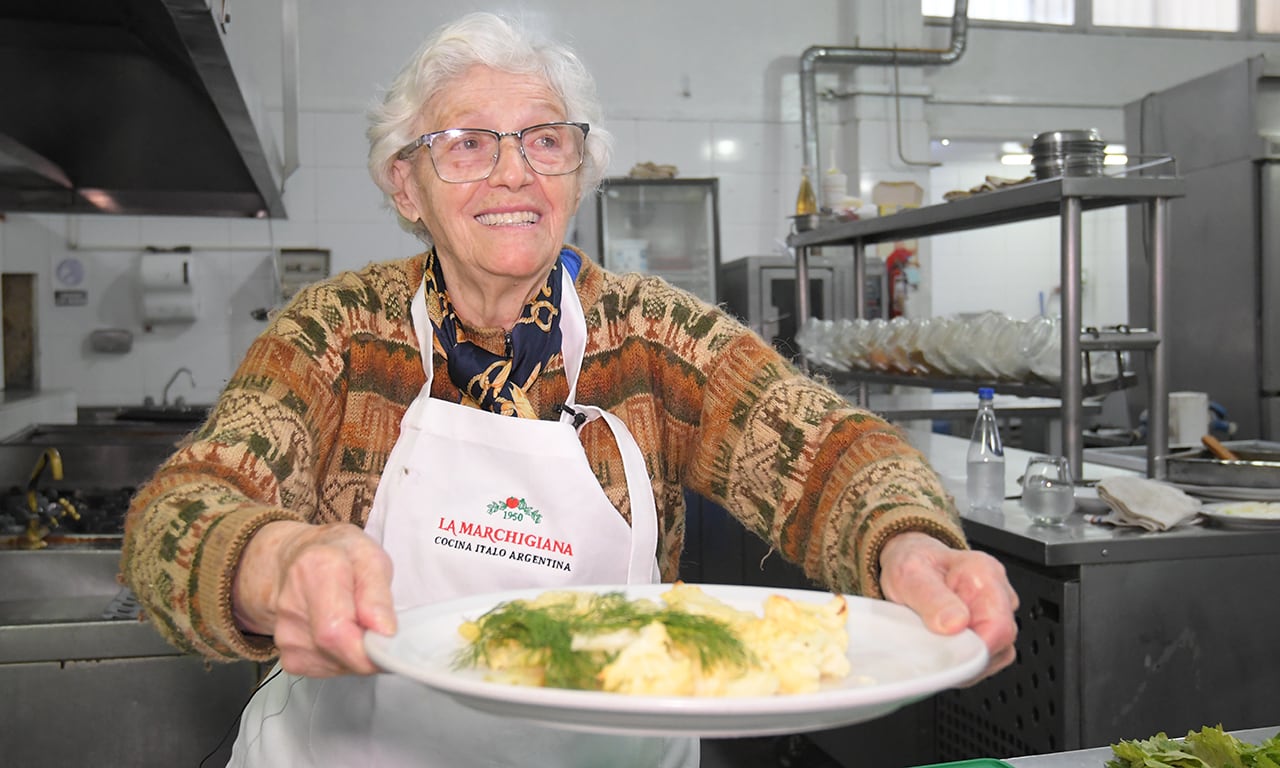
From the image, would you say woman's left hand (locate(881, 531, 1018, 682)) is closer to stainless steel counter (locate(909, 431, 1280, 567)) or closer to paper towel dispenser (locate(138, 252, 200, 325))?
stainless steel counter (locate(909, 431, 1280, 567))

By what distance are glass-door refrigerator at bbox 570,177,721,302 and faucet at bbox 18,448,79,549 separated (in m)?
3.42

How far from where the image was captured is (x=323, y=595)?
850mm

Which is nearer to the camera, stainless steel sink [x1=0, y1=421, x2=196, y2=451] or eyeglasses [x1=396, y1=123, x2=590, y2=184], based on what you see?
eyeglasses [x1=396, y1=123, x2=590, y2=184]

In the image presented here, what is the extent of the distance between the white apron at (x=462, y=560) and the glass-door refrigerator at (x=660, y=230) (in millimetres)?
4609

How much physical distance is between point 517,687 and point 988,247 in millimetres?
7907

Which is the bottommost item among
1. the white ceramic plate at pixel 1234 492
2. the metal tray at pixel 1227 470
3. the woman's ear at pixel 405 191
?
the white ceramic plate at pixel 1234 492

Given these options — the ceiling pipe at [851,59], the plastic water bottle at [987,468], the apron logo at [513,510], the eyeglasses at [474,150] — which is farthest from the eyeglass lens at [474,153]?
the ceiling pipe at [851,59]

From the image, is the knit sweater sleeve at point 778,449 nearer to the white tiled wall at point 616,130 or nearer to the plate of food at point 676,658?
the plate of food at point 676,658

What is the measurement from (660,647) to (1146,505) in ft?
5.25

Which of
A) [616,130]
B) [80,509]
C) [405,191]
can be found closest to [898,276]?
[616,130]

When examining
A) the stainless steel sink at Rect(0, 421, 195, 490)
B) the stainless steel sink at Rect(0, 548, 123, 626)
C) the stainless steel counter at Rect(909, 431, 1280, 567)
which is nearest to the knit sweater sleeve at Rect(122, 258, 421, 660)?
the stainless steel counter at Rect(909, 431, 1280, 567)

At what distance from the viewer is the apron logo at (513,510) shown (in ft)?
4.75

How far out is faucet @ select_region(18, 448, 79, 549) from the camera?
2.63 m

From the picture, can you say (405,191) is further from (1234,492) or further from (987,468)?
(1234,492)
